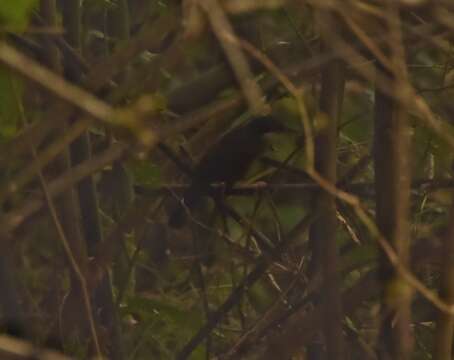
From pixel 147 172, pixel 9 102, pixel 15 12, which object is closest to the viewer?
pixel 15 12

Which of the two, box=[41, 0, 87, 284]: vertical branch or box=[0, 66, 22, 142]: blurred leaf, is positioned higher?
box=[0, 66, 22, 142]: blurred leaf

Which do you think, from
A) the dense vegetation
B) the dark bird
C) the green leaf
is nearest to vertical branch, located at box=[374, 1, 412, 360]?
the dense vegetation

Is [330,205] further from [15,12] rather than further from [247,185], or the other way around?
[15,12]

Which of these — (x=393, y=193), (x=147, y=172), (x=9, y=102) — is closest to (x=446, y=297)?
(x=393, y=193)

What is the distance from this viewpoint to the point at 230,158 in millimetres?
1337

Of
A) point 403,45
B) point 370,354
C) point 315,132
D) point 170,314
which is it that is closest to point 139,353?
Result: point 170,314

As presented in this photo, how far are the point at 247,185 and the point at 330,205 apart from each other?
0.24 m

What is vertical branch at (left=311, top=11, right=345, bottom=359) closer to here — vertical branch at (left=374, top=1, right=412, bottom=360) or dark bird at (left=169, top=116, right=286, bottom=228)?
vertical branch at (left=374, top=1, right=412, bottom=360)

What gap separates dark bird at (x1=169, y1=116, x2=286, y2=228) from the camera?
131cm

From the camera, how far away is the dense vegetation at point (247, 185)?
0.97 m

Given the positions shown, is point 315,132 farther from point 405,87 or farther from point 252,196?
point 252,196

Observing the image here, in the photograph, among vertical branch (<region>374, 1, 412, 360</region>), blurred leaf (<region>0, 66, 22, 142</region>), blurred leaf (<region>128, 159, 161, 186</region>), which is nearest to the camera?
blurred leaf (<region>0, 66, 22, 142</region>)

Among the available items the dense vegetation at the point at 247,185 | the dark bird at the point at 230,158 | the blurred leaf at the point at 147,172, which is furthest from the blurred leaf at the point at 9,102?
the dark bird at the point at 230,158

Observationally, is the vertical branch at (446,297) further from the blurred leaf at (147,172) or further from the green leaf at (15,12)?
the green leaf at (15,12)
